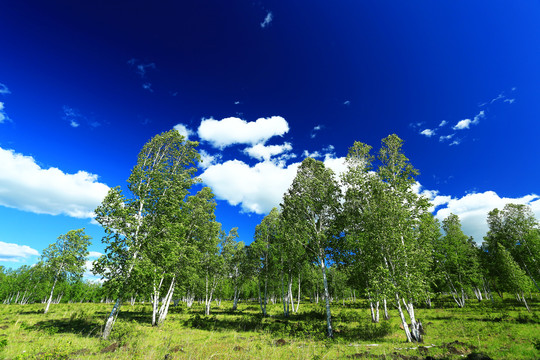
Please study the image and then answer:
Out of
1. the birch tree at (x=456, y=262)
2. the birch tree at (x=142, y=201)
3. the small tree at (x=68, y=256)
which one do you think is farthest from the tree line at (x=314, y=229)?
the small tree at (x=68, y=256)

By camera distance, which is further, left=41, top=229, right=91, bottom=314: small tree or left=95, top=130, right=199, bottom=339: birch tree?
left=41, top=229, right=91, bottom=314: small tree

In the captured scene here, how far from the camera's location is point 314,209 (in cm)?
2311

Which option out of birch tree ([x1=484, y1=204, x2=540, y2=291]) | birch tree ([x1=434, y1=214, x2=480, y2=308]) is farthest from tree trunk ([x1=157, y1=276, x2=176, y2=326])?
birch tree ([x1=484, y1=204, x2=540, y2=291])

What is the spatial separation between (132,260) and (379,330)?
75.6 ft

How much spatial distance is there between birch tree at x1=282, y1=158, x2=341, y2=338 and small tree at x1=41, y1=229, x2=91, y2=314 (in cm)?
3913

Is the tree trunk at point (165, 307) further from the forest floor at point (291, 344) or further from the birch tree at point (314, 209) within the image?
the birch tree at point (314, 209)

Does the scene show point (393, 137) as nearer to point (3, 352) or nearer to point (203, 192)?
point (203, 192)

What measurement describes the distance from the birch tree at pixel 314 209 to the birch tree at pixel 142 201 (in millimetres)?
11796

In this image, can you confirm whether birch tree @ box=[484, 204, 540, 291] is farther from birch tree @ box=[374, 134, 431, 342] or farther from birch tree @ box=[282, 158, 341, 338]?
birch tree @ box=[282, 158, 341, 338]

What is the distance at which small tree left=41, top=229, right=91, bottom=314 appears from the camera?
3569 cm

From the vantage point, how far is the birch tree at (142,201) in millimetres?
17031

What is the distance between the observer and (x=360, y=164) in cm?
2255

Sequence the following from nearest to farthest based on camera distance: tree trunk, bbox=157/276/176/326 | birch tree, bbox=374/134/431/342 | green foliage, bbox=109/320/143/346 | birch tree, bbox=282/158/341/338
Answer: green foliage, bbox=109/320/143/346 → birch tree, bbox=374/134/431/342 → birch tree, bbox=282/158/341/338 → tree trunk, bbox=157/276/176/326

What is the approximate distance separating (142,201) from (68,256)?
3059 centimetres
